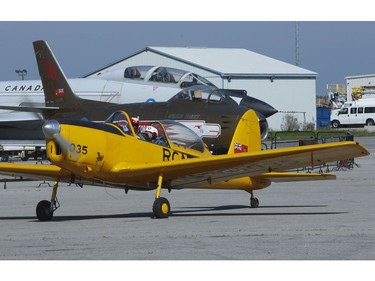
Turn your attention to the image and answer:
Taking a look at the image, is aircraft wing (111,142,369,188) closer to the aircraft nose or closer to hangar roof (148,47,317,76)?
the aircraft nose

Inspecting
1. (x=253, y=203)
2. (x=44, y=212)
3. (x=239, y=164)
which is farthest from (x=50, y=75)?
(x=239, y=164)

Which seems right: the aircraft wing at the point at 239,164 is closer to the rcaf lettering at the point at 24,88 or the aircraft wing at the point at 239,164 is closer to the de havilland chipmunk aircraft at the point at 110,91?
the de havilland chipmunk aircraft at the point at 110,91

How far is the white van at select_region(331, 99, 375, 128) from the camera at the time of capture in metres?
74.0

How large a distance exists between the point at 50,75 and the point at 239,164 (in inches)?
640

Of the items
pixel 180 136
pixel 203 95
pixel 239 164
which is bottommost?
pixel 239 164

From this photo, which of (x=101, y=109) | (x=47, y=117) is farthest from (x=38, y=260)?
(x=47, y=117)

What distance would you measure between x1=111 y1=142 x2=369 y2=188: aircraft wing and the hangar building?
5388cm

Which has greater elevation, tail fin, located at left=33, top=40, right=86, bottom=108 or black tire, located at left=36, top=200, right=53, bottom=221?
tail fin, located at left=33, top=40, right=86, bottom=108

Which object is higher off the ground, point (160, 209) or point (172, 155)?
point (172, 155)

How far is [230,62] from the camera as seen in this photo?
239 feet

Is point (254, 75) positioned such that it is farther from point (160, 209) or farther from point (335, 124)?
point (160, 209)

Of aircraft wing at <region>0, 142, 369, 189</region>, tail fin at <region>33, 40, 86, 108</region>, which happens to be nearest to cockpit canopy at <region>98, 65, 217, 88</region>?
tail fin at <region>33, 40, 86, 108</region>

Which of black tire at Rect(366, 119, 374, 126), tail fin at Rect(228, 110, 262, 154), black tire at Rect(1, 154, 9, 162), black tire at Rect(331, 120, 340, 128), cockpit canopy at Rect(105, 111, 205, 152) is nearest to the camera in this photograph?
cockpit canopy at Rect(105, 111, 205, 152)

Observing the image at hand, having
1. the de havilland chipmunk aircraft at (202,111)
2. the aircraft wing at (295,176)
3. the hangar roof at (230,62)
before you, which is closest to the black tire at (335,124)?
the hangar roof at (230,62)
